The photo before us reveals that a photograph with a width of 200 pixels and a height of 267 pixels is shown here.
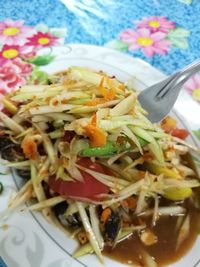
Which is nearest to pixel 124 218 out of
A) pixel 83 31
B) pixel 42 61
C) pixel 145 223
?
pixel 145 223

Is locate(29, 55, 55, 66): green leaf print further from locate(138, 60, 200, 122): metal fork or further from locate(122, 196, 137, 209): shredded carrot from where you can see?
locate(122, 196, 137, 209): shredded carrot

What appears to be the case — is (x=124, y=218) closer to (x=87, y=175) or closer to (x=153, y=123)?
(x=87, y=175)

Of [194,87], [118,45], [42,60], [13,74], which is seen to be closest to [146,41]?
[118,45]

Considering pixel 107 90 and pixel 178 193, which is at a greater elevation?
pixel 107 90

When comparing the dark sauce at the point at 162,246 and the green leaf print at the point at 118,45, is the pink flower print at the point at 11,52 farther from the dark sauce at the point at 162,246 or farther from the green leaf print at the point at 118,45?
the dark sauce at the point at 162,246

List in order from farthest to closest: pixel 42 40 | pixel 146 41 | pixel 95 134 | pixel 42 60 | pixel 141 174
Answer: pixel 146 41, pixel 42 40, pixel 42 60, pixel 141 174, pixel 95 134

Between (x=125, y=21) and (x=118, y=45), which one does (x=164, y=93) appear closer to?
(x=118, y=45)

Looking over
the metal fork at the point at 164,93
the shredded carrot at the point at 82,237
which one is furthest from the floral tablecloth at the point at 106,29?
the shredded carrot at the point at 82,237
